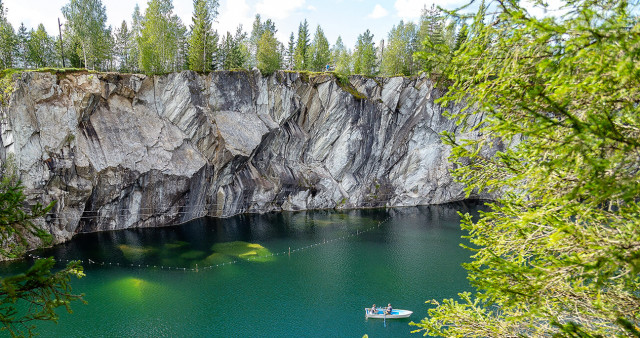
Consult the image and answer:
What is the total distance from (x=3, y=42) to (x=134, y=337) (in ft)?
129

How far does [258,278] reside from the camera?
25.5 meters

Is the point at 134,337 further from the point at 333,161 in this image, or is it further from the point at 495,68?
the point at 333,161

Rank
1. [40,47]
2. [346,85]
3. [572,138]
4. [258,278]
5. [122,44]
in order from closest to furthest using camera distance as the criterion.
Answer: [572,138]
[258,278]
[40,47]
[346,85]
[122,44]

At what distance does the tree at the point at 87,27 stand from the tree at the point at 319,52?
29.5 m

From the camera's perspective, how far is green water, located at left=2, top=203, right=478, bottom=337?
63.4 ft

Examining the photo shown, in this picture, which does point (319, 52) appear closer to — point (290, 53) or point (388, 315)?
point (290, 53)

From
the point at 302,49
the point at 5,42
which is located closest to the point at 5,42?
the point at 5,42

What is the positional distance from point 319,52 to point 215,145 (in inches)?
1061

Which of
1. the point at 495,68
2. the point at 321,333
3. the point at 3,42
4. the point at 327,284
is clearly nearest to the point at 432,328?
the point at 495,68

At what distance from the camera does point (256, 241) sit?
1346 inches

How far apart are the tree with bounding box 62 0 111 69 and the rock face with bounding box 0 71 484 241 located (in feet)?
28.7

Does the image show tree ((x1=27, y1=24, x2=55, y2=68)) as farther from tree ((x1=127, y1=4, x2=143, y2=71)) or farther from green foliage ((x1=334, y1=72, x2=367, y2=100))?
green foliage ((x1=334, y1=72, x2=367, y2=100))

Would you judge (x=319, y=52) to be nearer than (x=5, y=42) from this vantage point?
No

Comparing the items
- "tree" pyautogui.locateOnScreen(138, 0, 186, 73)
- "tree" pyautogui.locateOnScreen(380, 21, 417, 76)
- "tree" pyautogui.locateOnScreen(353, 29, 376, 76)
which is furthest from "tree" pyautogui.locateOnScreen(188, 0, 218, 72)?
"tree" pyautogui.locateOnScreen(380, 21, 417, 76)
